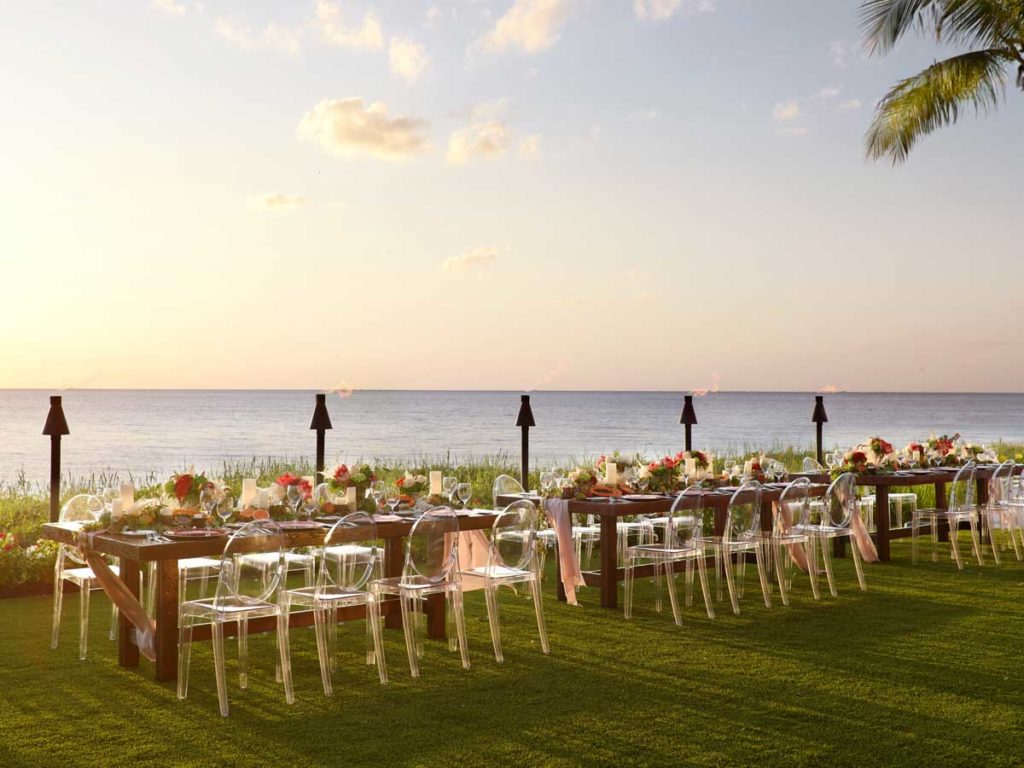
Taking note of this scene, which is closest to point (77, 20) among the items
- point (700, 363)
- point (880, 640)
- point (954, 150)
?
point (880, 640)

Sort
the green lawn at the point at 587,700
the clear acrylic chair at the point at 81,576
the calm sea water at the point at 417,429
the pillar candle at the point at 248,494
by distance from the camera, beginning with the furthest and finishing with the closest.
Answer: the calm sea water at the point at 417,429, the pillar candle at the point at 248,494, the clear acrylic chair at the point at 81,576, the green lawn at the point at 587,700

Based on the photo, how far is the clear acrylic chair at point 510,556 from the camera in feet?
19.1

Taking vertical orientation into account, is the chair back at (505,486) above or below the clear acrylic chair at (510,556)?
above

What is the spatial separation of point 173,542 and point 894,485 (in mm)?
7258

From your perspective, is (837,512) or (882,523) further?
(882,523)

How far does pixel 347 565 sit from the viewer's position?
5.66 meters

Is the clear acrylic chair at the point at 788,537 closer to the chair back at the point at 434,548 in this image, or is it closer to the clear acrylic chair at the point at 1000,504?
the clear acrylic chair at the point at 1000,504

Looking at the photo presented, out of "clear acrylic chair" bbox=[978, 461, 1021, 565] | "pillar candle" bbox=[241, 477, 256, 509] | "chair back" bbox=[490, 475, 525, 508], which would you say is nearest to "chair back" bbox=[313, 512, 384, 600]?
"pillar candle" bbox=[241, 477, 256, 509]

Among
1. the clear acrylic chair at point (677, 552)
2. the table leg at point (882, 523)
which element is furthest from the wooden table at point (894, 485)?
the clear acrylic chair at point (677, 552)

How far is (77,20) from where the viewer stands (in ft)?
35.2

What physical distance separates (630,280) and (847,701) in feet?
65.3

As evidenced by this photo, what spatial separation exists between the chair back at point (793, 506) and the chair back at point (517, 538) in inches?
87.5

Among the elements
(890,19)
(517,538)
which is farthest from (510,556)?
(890,19)

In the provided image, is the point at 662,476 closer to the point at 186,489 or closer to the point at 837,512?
the point at 837,512
